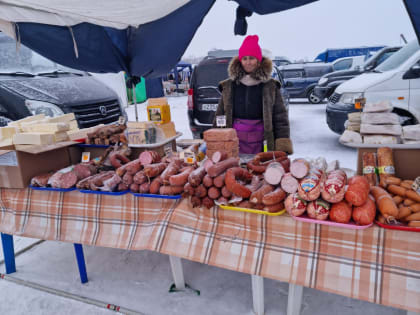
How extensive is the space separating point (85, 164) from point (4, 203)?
82cm

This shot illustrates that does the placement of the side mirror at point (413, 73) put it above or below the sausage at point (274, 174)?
above

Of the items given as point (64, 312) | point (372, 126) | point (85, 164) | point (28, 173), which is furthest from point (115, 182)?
point (372, 126)

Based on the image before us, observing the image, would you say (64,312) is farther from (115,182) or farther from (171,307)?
(115,182)

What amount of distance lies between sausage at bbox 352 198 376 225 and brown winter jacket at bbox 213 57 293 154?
149 centimetres

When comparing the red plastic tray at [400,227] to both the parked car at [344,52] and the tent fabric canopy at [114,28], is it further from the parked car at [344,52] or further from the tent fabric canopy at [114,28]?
the parked car at [344,52]

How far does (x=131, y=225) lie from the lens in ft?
7.47

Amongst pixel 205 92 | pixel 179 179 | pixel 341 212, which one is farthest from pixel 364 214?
pixel 205 92

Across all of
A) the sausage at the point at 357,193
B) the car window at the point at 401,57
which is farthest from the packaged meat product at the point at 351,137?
the car window at the point at 401,57

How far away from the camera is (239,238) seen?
191 centimetres

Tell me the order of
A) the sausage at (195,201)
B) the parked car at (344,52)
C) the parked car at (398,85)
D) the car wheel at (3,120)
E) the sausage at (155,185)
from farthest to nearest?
the parked car at (344,52), the parked car at (398,85), the car wheel at (3,120), the sausage at (155,185), the sausage at (195,201)

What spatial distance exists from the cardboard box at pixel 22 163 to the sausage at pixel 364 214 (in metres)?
2.49

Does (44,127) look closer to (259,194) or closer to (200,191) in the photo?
(200,191)

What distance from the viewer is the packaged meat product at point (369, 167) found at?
1963mm

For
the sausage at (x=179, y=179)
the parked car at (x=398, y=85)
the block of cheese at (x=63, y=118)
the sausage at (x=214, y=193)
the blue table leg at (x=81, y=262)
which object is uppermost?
the parked car at (x=398, y=85)
